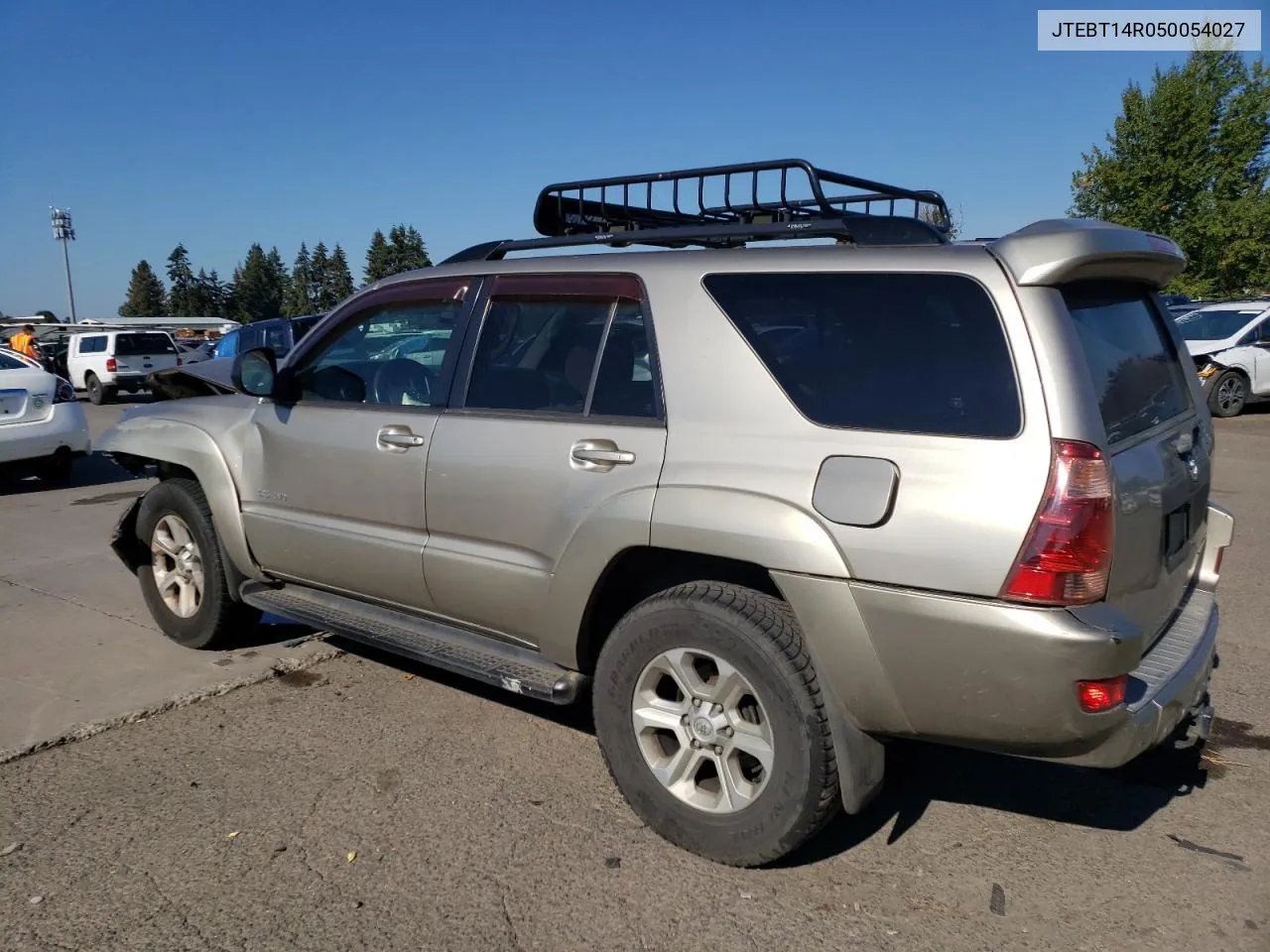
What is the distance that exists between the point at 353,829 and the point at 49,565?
4733 millimetres

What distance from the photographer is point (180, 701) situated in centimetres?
445

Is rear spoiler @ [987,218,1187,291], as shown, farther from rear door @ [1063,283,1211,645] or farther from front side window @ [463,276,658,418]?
front side window @ [463,276,658,418]

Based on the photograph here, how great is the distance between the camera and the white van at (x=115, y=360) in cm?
2306

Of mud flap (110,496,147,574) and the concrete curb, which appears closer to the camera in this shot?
the concrete curb

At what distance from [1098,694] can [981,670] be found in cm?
29

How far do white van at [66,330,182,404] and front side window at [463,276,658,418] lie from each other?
2177 cm

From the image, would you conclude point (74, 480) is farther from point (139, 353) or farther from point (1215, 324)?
point (1215, 324)

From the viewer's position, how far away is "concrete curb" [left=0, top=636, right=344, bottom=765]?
399cm

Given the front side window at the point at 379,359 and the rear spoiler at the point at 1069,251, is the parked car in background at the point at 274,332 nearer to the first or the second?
the front side window at the point at 379,359

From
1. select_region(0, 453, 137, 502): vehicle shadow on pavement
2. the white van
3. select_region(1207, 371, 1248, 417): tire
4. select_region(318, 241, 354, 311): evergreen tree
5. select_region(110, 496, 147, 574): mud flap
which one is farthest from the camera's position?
select_region(318, 241, 354, 311): evergreen tree

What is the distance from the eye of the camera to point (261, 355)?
178 inches

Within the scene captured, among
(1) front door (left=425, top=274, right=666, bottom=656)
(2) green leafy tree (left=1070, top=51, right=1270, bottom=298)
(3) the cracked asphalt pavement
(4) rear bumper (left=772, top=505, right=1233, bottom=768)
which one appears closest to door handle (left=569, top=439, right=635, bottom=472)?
(1) front door (left=425, top=274, right=666, bottom=656)

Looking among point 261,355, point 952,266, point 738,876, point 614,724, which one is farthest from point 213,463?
point 952,266

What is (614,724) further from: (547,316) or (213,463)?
(213,463)
